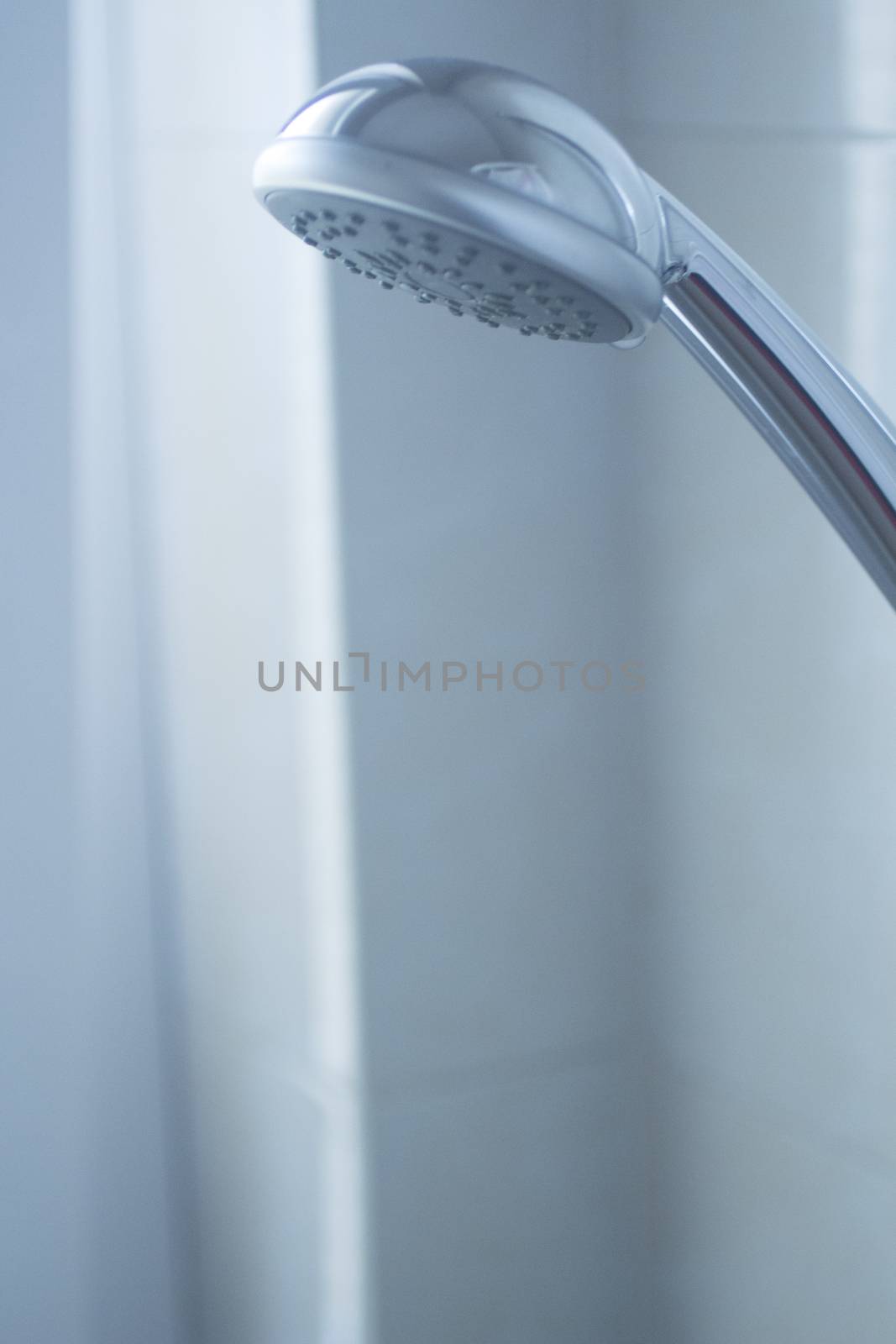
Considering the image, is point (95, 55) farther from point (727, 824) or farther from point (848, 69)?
point (727, 824)

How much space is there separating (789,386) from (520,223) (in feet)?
0.29

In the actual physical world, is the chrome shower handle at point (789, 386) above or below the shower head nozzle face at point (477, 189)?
below

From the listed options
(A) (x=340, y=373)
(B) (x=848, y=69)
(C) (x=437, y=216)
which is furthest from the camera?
(A) (x=340, y=373)

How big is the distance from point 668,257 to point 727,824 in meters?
0.54

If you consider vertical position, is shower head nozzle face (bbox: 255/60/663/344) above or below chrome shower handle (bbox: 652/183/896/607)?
above

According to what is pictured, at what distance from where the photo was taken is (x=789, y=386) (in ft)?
0.97

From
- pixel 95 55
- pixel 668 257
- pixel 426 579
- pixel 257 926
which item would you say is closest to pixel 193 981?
pixel 257 926

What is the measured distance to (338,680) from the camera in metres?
0.78

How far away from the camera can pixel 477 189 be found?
0.24 meters

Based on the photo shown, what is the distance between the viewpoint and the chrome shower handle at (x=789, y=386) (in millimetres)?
289

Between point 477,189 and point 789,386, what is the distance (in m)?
0.10

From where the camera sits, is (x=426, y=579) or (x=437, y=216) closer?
(x=437, y=216)

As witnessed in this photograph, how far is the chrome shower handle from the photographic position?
289 millimetres

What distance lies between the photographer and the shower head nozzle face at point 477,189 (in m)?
0.24
